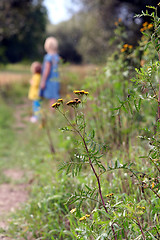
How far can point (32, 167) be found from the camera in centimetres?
451

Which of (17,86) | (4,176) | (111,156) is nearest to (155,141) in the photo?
(111,156)

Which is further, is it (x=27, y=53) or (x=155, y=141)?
(x=27, y=53)

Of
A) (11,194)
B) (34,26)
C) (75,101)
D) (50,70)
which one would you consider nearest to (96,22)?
(34,26)

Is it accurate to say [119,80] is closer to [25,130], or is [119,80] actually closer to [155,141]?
[155,141]

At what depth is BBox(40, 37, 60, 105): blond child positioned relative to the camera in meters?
6.88

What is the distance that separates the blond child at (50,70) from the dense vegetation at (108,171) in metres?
2.60

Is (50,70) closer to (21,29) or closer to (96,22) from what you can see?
(96,22)

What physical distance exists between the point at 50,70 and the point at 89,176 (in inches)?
179

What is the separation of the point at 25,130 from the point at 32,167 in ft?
9.73

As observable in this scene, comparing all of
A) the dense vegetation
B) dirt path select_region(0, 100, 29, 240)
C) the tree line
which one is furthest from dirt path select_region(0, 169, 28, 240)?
the tree line

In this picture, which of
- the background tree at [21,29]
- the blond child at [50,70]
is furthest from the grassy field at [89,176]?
the background tree at [21,29]

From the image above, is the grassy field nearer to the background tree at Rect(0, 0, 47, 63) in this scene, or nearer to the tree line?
the tree line

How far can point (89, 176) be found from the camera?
2947mm

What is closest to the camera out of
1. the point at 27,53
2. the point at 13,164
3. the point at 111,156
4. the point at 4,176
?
the point at 111,156
